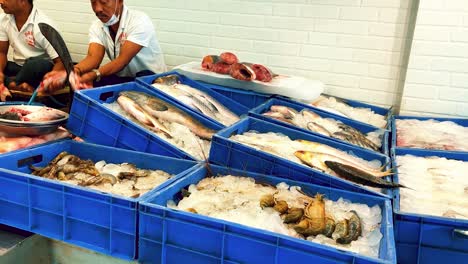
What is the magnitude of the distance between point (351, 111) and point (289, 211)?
2.35 m

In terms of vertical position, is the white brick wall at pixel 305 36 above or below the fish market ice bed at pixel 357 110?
above

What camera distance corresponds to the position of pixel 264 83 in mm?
4066

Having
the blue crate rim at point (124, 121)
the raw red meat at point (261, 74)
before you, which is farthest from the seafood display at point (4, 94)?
the raw red meat at point (261, 74)

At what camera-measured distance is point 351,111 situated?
4.13 meters

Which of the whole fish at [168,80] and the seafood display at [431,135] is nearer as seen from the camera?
the seafood display at [431,135]

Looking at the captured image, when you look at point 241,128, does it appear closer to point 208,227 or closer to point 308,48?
point 208,227

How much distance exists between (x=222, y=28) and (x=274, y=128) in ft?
8.57

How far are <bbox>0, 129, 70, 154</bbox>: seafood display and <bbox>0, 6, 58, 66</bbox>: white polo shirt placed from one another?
223 centimetres

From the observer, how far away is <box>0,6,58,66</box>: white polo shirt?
4.87 m

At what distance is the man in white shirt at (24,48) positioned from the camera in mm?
4629

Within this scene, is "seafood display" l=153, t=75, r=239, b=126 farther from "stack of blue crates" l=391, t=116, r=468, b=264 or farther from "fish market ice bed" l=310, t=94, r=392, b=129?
"stack of blue crates" l=391, t=116, r=468, b=264

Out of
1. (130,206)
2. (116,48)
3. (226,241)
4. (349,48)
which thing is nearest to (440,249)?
(226,241)

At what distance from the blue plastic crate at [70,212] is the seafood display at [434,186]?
53.9 inches

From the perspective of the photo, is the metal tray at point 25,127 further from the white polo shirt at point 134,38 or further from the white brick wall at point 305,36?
the white brick wall at point 305,36
